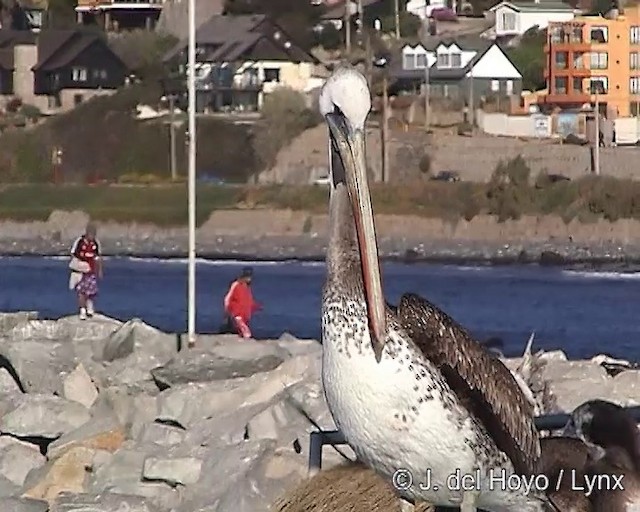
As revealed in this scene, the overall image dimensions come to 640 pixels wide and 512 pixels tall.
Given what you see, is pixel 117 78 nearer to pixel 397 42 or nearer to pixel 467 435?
pixel 397 42

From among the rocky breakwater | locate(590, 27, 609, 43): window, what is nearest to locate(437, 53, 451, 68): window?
locate(590, 27, 609, 43): window

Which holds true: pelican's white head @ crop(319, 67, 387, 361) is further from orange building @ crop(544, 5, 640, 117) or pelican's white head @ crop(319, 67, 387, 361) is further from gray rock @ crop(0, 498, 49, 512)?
orange building @ crop(544, 5, 640, 117)

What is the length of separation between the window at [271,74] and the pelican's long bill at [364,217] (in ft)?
209

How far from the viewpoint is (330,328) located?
4355 mm

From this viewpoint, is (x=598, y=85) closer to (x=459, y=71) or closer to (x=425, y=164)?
(x=459, y=71)

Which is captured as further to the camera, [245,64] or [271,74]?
[245,64]

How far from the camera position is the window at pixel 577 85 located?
64.2 metres

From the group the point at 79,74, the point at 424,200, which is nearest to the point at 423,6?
the point at 79,74

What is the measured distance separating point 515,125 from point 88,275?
160 ft

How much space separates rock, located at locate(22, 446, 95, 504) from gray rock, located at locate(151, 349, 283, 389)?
1.46 meters

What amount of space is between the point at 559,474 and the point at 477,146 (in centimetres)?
5444

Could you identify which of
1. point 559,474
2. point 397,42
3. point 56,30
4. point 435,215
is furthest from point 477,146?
point 559,474

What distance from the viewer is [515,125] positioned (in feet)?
205

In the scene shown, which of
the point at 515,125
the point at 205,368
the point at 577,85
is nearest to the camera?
the point at 205,368
